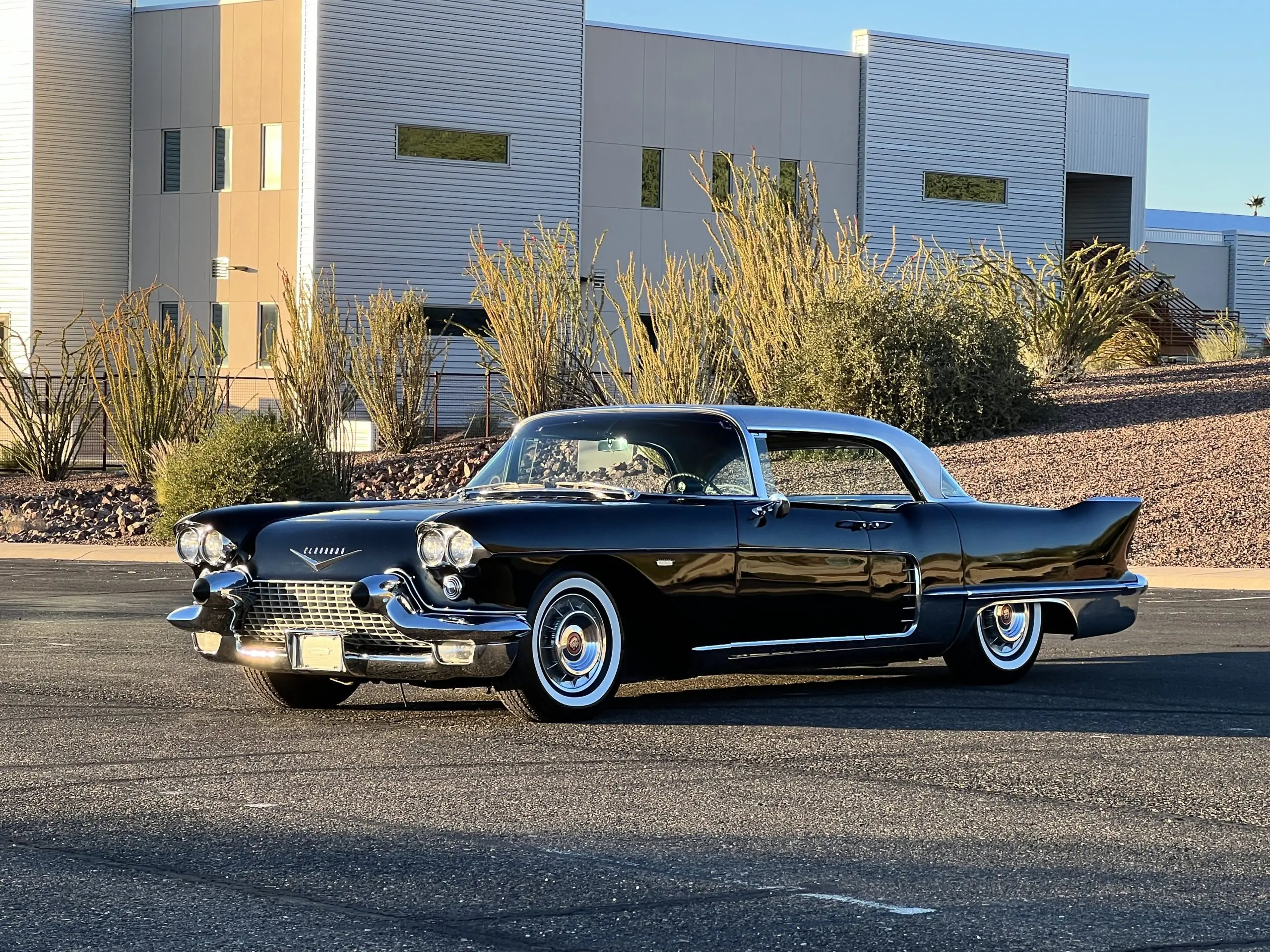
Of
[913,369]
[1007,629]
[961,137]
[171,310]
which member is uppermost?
[961,137]

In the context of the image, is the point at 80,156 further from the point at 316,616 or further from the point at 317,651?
the point at 317,651

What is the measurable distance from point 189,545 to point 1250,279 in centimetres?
5436

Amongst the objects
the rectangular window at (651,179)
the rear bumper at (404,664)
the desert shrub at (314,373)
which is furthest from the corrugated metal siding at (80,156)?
the rear bumper at (404,664)

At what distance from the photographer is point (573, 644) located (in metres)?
8.30

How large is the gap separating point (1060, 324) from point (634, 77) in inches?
540

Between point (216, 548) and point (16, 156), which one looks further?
point (16, 156)

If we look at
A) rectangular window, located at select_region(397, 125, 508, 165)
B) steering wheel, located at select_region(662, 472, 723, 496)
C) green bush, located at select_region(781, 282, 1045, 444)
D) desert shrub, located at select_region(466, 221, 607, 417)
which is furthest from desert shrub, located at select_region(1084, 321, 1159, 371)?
steering wheel, located at select_region(662, 472, 723, 496)

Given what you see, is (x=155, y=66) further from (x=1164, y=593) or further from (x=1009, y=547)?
(x=1009, y=547)

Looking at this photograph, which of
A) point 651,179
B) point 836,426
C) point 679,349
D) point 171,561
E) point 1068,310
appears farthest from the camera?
point 651,179

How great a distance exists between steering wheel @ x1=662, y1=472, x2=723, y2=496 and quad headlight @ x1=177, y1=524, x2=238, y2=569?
2.04 meters

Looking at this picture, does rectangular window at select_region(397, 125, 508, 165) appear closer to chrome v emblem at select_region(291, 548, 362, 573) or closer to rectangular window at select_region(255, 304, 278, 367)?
rectangular window at select_region(255, 304, 278, 367)

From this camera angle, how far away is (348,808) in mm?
6402

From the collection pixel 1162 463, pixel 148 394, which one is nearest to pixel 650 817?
pixel 1162 463

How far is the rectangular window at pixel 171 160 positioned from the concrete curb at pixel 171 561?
1542 cm
